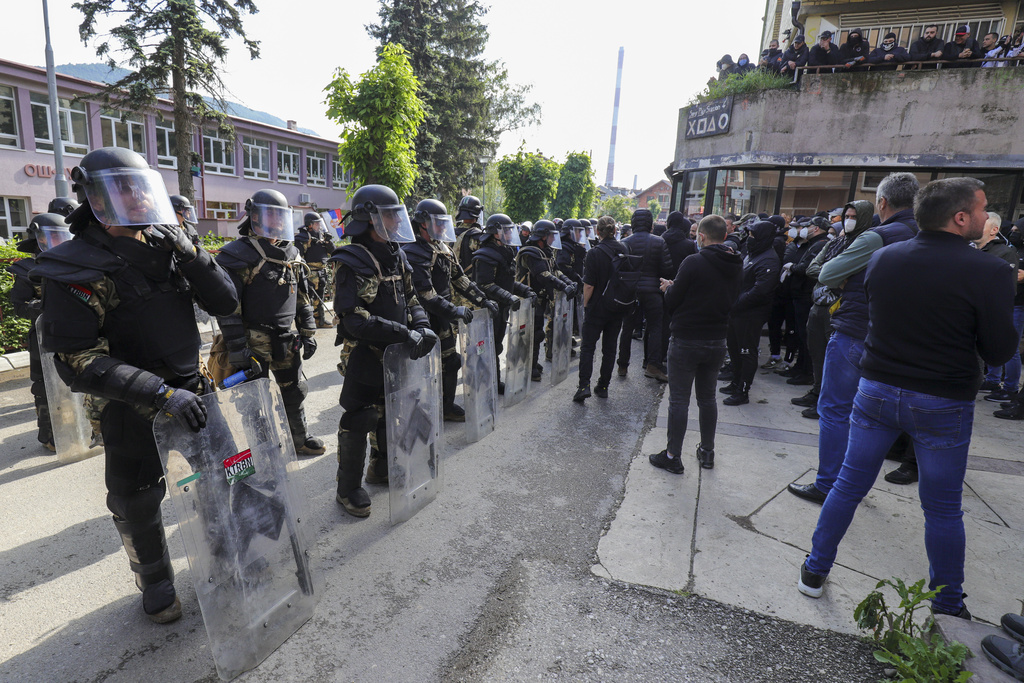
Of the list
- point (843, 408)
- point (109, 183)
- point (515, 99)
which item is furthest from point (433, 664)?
point (515, 99)

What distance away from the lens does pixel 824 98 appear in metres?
13.4

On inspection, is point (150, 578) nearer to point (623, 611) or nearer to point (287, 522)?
point (287, 522)

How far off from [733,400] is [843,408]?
2.43m

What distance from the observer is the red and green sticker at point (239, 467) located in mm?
2283

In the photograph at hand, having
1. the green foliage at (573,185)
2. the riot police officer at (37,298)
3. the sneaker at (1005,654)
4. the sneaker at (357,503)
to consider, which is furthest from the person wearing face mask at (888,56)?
the green foliage at (573,185)

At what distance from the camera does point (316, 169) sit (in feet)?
104

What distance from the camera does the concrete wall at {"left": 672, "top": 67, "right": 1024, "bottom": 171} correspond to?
1234 centimetres

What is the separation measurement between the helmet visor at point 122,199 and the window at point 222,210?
26536mm

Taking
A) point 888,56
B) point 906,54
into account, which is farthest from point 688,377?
point 906,54

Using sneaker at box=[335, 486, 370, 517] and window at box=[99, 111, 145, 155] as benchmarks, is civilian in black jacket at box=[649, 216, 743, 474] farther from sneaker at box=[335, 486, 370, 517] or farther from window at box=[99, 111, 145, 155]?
window at box=[99, 111, 145, 155]

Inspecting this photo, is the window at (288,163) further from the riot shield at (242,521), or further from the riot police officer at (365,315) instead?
the riot shield at (242,521)

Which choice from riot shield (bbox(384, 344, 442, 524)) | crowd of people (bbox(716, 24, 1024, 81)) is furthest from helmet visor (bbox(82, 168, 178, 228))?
crowd of people (bbox(716, 24, 1024, 81))

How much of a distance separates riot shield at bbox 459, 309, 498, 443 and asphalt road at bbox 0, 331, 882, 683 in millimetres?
747

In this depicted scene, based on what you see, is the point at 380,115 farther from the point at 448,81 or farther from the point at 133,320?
the point at 448,81
